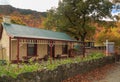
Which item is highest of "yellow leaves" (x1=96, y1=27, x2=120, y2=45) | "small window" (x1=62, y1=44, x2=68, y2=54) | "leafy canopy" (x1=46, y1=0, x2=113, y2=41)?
"leafy canopy" (x1=46, y1=0, x2=113, y2=41)

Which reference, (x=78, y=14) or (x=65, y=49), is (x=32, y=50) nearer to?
(x=65, y=49)

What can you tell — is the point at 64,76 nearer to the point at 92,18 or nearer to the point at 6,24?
the point at 6,24

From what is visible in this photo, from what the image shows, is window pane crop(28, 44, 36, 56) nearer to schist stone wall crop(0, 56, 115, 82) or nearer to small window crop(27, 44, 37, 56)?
small window crop(27, 44, 37, 56)

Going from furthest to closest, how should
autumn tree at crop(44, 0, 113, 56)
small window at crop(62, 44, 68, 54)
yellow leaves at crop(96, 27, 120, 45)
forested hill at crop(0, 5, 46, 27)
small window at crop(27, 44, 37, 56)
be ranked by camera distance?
forested hill at crop(0, 5, 46, 27)
yellow leaves at crop(96, 27, 120, 45)
autumn tree at crop(44, 0, 113, 56)
small window at crop(62, 44, 68, 54)
small window at crop(27, 44, 37, 56)

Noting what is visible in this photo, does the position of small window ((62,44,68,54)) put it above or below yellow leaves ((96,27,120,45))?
below

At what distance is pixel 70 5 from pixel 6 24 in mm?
13403

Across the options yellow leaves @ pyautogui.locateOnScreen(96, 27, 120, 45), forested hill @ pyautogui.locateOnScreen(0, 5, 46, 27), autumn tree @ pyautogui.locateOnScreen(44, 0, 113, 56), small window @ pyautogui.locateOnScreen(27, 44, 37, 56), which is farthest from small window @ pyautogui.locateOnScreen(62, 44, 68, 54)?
forested hill @ pyautogui.locateOnScreen(0, 5, 46, 27)

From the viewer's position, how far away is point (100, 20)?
35.0 m

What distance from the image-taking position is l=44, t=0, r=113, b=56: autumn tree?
3284 cm

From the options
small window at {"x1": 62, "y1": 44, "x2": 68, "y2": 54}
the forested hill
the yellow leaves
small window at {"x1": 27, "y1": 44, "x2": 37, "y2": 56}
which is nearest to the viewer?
small window at {"x1": 27, "y1": 44, "x2": 37, "y2": 56}

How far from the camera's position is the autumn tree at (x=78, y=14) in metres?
32.8

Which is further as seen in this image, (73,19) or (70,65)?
(73,19)

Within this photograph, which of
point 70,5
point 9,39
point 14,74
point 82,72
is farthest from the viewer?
point 70,5

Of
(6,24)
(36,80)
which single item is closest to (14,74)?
(36,80)
